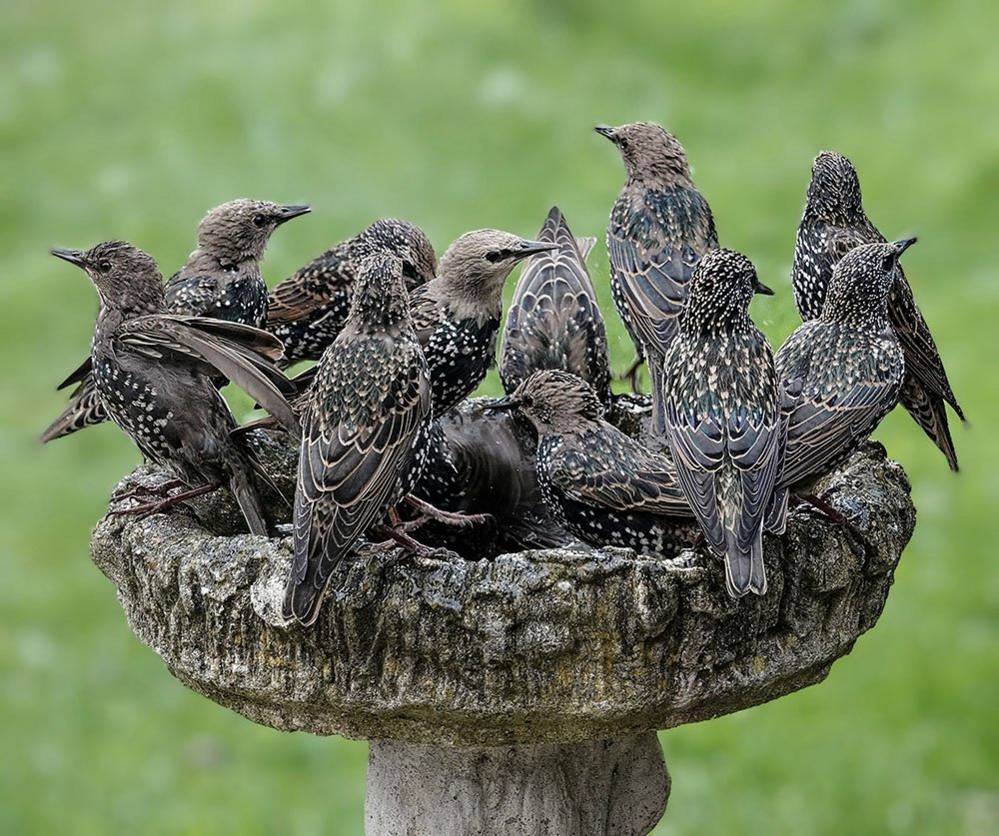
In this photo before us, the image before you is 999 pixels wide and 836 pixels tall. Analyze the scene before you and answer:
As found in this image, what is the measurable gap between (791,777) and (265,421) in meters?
2.87

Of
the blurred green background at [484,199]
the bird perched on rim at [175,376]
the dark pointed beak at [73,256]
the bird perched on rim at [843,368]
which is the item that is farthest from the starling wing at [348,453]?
the blurred green background at [484,199]

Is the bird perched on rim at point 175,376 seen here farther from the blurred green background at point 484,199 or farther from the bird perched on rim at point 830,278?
the blurred green background at point 484,199

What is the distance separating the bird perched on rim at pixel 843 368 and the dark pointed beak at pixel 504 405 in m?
0.61

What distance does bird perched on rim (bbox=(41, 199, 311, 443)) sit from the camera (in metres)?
3.87

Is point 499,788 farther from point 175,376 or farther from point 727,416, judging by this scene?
point 175,376

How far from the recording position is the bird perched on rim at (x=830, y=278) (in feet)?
12.4

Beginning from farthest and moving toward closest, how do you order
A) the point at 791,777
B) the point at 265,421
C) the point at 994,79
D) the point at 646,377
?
the point at 994,79, the point at 791,777, the point at 646,377, the point at 265,421

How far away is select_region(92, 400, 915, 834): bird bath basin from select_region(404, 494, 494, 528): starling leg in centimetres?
44

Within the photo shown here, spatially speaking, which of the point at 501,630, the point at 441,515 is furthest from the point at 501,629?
the point at 441,515

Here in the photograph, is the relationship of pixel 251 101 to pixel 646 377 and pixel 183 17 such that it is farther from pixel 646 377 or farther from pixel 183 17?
pixel 646 377

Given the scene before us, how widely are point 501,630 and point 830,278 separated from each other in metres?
1.34

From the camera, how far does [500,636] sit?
297cm

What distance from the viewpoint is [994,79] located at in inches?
352

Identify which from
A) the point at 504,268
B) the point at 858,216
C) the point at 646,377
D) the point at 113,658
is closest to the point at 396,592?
the point at 504,268
